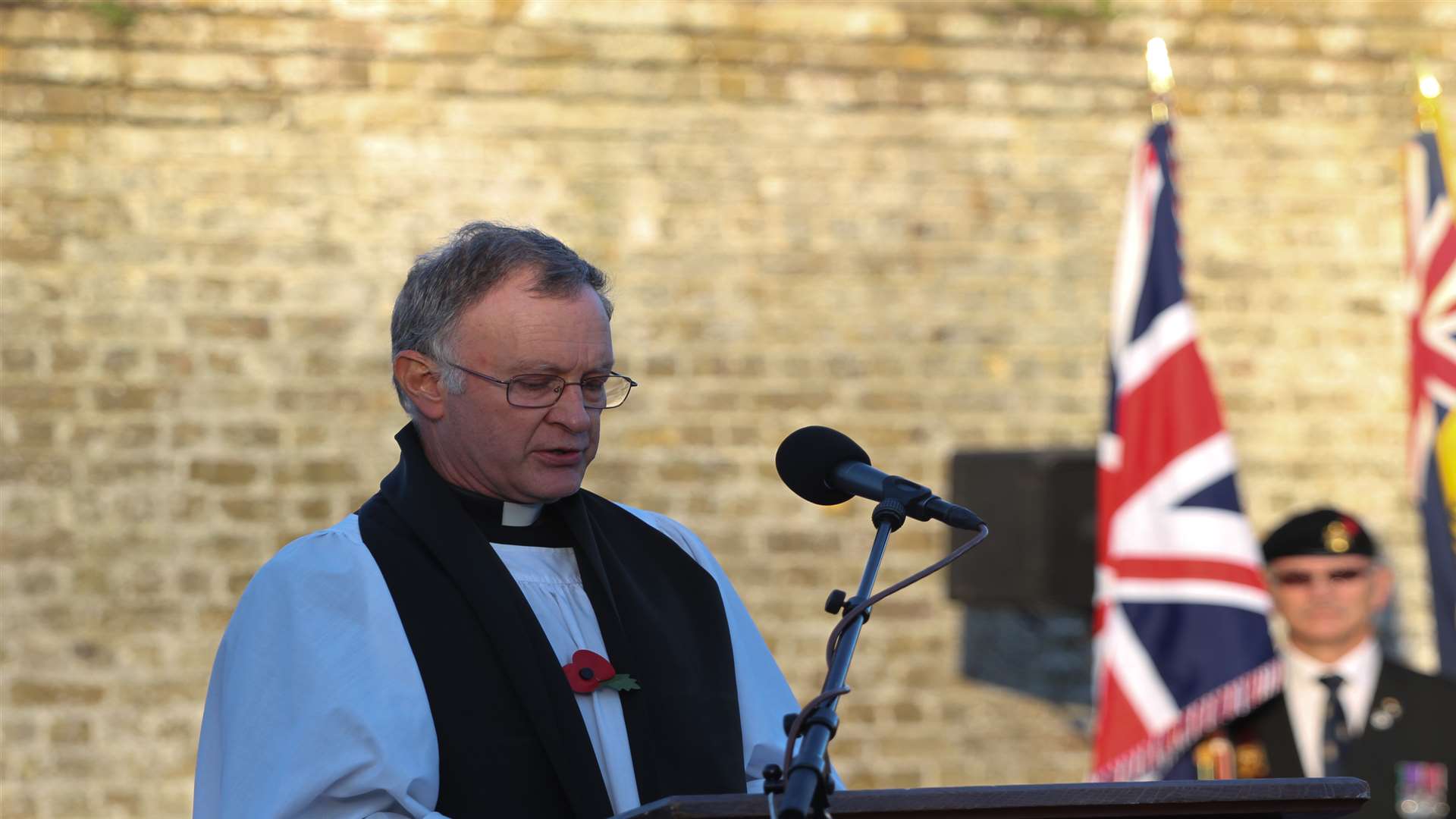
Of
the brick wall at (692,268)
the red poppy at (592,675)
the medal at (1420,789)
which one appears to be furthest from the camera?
the brick wall at (692,268)

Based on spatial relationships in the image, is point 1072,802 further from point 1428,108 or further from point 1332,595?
point 1428,108

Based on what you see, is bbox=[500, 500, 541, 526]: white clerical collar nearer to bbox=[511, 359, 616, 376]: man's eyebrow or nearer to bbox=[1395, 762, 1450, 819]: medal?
bbox=[511, 359, 616, 376]: man's eyebrow

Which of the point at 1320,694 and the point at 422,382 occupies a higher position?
the point at 422,382

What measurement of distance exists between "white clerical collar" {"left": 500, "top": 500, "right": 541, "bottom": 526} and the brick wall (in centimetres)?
408

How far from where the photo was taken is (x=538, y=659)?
2322mm

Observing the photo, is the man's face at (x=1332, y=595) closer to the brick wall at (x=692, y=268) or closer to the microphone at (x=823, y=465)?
the brick wall at (x=692, y=268)

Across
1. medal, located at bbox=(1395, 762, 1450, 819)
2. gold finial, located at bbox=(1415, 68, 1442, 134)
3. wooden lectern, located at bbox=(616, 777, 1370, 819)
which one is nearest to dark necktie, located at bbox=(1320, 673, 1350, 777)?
medal, located at bbox=(1395, 762, 1450, 819)

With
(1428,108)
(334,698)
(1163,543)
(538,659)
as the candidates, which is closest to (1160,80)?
(1428,108)

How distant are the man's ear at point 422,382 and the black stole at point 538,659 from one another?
0.08m

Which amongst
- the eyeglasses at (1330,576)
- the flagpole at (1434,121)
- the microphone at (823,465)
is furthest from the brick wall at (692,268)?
the microphone at (823,465)

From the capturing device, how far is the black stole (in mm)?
2246

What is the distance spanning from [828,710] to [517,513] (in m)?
0.92

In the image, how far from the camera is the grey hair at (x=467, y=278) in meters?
2.44

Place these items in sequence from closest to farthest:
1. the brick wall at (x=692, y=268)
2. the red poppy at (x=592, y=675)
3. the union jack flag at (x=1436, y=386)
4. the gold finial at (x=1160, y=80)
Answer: the red poppy at (x=592, y=675) → the union jack flag at (x=1436, y=386) → the gold finial at (x=1160, y=80) → the brick wall at (x=692, y=268)
